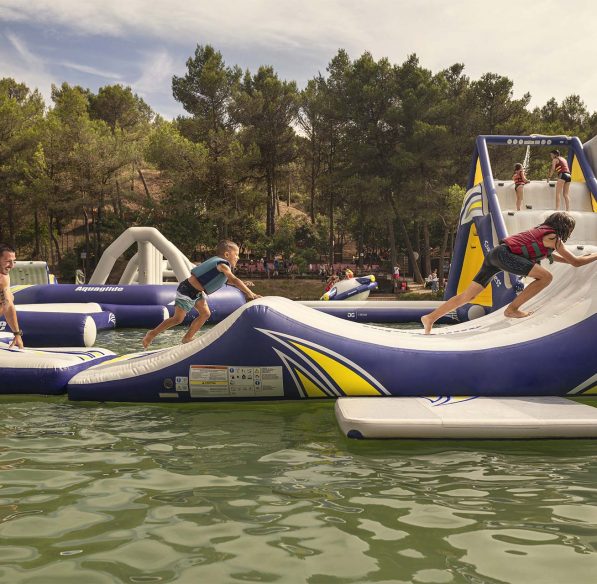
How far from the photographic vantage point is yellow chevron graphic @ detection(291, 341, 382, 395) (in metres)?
4.60

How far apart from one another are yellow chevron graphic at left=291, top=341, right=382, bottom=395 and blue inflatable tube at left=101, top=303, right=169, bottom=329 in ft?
28.7

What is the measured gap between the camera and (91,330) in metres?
9.64

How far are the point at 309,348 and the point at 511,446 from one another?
164 centimetres

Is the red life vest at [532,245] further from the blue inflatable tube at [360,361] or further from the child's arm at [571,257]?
the blue inflatable tube at [360,361]

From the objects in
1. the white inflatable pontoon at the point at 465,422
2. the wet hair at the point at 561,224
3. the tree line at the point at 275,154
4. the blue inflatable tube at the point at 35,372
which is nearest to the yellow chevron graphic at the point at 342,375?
the white inflatable pontoon at the point at 465,422

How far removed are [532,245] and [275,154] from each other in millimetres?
35541

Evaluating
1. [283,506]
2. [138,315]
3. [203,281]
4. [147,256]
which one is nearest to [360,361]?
[283,506]

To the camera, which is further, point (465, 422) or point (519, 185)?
point (519, 185)

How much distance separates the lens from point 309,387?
4723mm

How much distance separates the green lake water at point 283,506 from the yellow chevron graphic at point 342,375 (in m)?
0.39

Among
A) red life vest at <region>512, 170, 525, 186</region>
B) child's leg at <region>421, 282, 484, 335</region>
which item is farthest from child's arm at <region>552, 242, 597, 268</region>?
red life vest at <region>512, 170, 525, 186</region>

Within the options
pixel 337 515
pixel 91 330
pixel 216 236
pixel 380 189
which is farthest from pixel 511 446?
pixel 216 236

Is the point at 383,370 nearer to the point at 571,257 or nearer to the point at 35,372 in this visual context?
the point at 571,257

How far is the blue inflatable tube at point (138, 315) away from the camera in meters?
12.9
